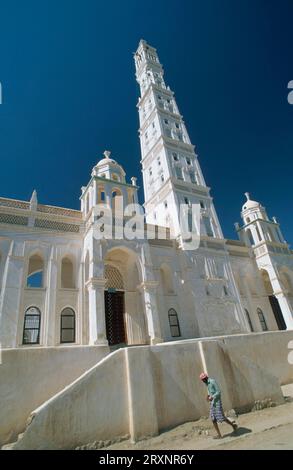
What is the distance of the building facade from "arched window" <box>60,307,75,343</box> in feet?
0.18

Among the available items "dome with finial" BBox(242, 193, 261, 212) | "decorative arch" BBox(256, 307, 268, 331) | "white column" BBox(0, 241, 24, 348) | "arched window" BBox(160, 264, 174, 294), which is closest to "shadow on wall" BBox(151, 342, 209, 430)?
"white column" BBox(0, 241, 24, 348)

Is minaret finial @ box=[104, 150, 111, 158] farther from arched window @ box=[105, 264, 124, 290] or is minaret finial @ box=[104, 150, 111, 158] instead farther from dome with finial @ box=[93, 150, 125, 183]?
arched window @ box=[105, 264, 124, 290]

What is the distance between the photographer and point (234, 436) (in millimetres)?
6750

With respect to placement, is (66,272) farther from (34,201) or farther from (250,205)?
(250,205)

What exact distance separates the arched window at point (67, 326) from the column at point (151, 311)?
4385 millimetres

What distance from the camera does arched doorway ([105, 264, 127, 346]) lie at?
642 inches

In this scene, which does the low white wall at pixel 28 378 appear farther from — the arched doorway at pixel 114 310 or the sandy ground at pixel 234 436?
the arched doorway at pixel 114 310

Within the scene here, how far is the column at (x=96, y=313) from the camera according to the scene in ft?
43.2

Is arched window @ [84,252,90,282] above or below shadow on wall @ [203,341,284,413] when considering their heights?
above

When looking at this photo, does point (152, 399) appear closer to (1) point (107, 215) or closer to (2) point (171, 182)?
(1) point (107, 215)

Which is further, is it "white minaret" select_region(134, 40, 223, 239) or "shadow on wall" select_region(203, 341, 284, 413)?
"white minaret" select_region(134, 40, 223, 239)

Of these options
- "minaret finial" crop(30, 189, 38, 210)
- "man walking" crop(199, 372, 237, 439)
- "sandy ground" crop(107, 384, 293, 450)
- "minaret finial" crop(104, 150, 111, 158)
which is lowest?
"sandy ground" crop(107, 384, 293, 450)

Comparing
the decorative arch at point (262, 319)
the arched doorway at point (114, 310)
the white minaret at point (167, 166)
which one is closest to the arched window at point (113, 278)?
the arched doorway at point (114, 310)

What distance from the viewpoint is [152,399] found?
7.48m
